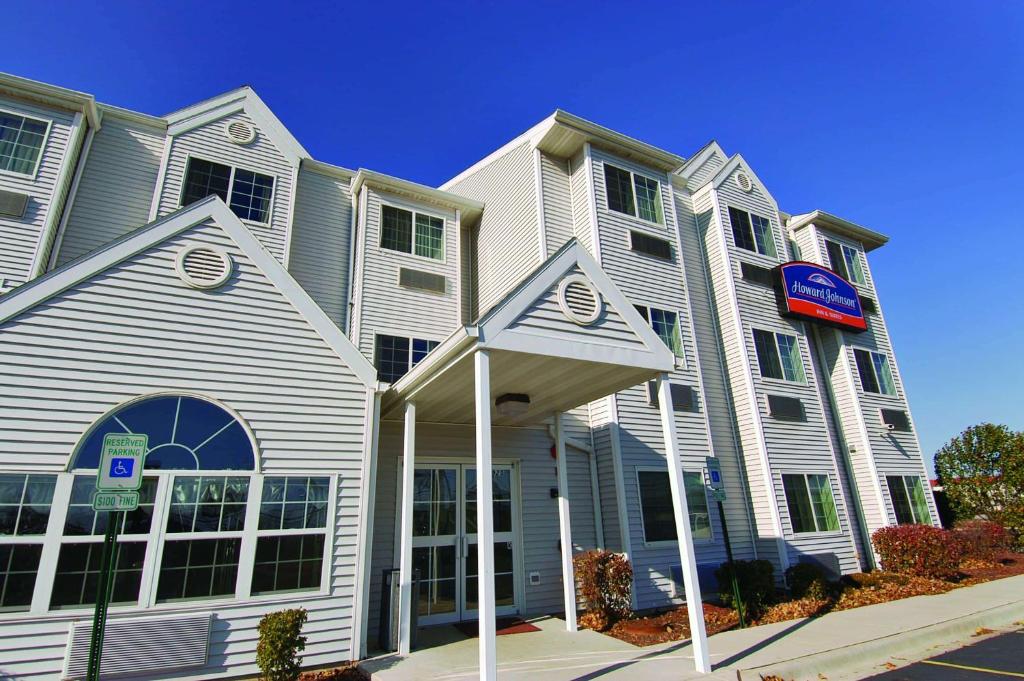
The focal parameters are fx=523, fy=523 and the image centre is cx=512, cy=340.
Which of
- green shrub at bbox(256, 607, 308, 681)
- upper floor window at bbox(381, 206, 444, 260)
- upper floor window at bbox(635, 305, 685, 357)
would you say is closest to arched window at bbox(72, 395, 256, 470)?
green shrub at bbox(256, 607, 308, 681)

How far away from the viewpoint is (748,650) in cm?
721

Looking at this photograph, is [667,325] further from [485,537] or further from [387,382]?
[485,537]

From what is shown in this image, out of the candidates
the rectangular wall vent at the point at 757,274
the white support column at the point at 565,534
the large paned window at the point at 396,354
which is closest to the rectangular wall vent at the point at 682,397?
the white support column at the point at 565,534

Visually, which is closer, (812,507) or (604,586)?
(604,586)

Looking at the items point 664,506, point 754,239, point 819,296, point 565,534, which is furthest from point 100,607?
point 819,296

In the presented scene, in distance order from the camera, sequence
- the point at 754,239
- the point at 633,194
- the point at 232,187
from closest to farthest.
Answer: the point at 232,187
the point at 633,194
the point at 754,239

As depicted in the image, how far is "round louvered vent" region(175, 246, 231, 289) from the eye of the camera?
7.28m

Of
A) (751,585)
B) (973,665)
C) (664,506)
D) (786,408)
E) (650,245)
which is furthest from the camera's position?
(786,408)

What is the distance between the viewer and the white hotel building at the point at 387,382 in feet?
20.7

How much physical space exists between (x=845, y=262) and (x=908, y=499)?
7860 mm

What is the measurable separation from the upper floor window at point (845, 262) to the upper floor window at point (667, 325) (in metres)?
8.01

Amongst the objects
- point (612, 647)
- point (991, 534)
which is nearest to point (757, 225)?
point (991, 534)

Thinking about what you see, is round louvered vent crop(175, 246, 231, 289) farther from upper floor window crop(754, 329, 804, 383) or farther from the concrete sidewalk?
upper floor window crop(754, 329, 804, 383)

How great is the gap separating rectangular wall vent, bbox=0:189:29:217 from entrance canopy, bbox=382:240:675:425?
25.1 feet
